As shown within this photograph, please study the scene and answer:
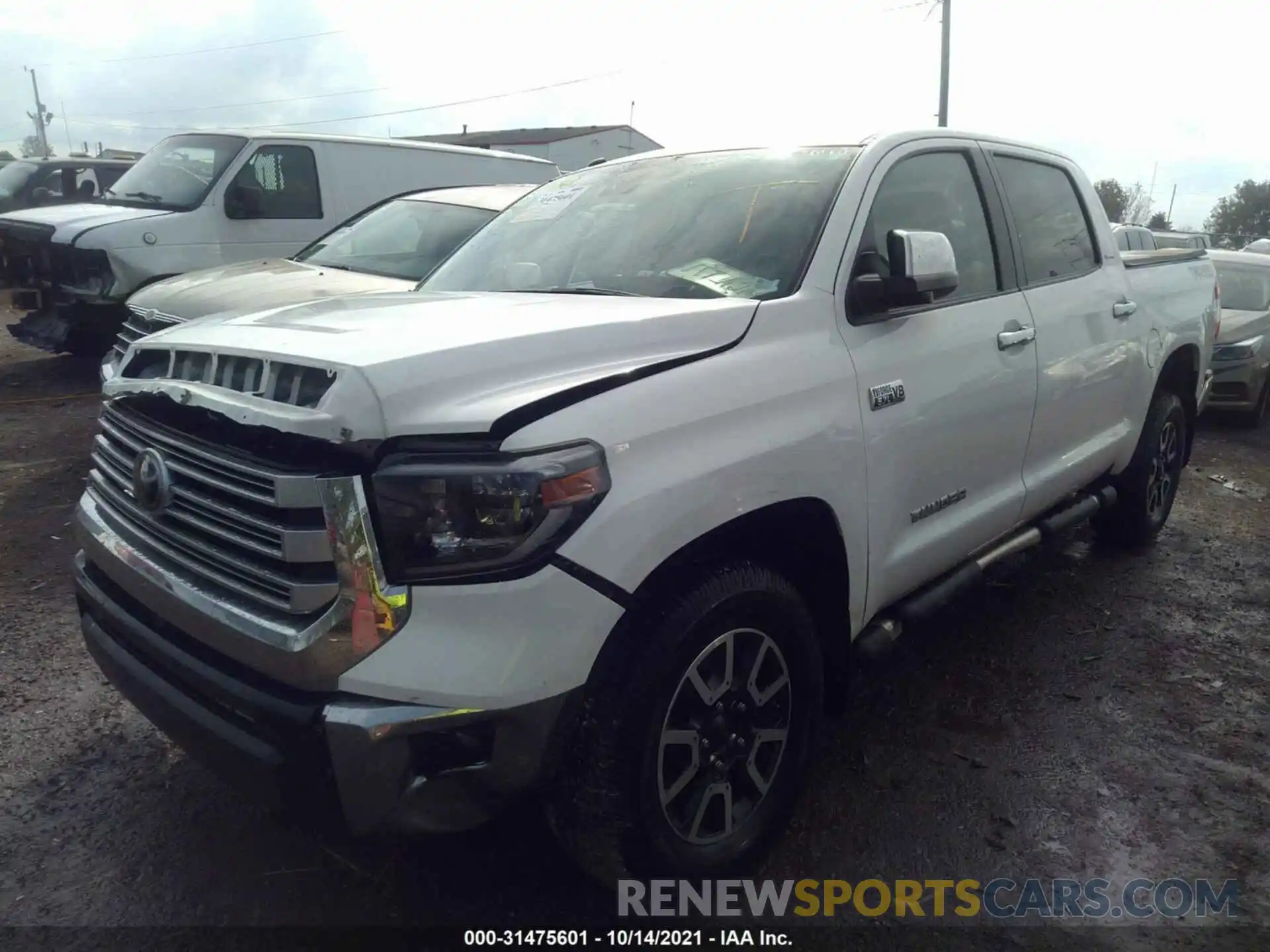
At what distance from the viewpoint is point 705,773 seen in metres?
2.40

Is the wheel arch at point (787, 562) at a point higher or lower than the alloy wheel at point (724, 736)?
higher

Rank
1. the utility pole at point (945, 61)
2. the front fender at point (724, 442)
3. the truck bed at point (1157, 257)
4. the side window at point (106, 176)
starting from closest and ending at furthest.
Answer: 1. the front fender at point (724, 442)
2. the truck bed at point (1157, 257)
3. the side window at point (106, 176)
4. the utility pole at point (945, 61)

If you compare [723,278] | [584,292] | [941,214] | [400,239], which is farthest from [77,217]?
[941,214]

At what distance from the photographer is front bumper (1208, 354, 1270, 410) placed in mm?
9211

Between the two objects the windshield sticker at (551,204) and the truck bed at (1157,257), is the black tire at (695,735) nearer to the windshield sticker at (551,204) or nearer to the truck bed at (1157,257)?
the windshield sticker at (551,204)

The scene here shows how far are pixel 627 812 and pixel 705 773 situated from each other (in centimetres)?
31

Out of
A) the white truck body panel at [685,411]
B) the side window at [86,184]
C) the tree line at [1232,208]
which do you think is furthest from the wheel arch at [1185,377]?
the tree line at [1232,208]

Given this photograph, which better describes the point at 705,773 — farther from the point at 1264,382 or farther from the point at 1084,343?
the point at 1264,382

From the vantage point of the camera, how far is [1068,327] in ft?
12.6

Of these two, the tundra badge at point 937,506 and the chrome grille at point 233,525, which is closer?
the chrome grille at point 233,525

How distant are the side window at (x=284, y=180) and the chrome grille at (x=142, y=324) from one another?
2.26 m

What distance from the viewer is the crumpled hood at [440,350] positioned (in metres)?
1.94

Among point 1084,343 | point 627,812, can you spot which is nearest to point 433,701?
point 627,812

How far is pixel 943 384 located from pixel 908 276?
1.42 ft
